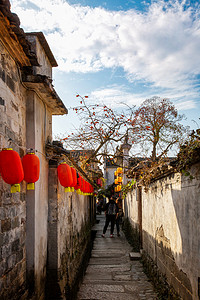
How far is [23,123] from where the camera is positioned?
4.45 m

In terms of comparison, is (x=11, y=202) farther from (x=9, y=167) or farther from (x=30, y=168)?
(x=9, y=167)

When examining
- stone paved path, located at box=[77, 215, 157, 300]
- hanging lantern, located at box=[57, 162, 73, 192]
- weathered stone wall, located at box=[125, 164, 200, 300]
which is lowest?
stone paved path, located at box=[77, 215, 157, 300]

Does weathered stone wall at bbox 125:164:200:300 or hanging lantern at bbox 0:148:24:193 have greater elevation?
hanging lantern at bbox 0:148:24:193

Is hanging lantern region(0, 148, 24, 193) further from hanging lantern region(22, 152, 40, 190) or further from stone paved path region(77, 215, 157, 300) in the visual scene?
stone paved path region(77, 215, 157, 300)

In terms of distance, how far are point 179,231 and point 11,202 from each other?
9.24 ft

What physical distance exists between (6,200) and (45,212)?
1742 millimetres

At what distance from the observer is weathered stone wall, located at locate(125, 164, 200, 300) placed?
→ 3.80 meters

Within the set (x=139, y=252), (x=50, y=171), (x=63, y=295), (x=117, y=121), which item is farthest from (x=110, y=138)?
(x=63, y=295)

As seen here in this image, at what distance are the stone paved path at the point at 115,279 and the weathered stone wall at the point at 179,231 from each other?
727 mm

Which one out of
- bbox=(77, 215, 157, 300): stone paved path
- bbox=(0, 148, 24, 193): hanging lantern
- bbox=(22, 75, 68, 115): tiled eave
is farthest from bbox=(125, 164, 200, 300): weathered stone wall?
bbox=(22, 75, 68, 115): tiled eave

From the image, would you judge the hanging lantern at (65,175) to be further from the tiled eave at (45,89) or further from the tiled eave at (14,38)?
the tiled eave at (14,38)

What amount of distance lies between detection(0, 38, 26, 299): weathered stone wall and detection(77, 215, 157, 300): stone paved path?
263 centimetres

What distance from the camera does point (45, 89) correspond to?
4723mm

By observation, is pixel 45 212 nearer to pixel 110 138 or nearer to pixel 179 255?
pixel 179 255
